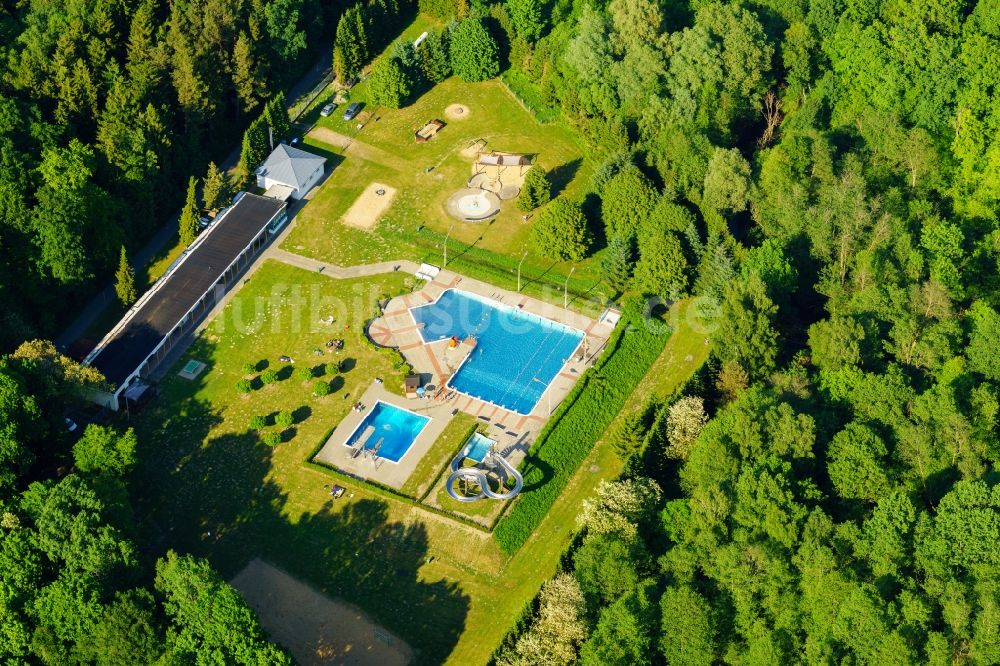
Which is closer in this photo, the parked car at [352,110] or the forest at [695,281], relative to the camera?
the forest at [695,281]

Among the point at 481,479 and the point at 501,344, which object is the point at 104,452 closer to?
the point at 481,479

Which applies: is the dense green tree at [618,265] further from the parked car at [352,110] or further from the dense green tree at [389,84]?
the parked car at [352,110]

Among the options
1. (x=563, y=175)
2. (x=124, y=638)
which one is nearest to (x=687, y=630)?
(x=124, y=638)

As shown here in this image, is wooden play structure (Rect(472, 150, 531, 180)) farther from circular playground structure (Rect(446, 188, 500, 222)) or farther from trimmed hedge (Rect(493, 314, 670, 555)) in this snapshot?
trimmed hedge (Rect(493, 314, 670, 555))

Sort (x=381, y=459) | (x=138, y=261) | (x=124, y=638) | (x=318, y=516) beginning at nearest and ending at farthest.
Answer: (x=124, y=638) < (x=318, y=516) < (x=381, y=459) < (x=138, y=261)

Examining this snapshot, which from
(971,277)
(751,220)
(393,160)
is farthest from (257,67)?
(971,277)

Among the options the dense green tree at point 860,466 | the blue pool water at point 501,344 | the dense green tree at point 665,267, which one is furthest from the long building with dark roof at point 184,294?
the dense green tree at point 860,466

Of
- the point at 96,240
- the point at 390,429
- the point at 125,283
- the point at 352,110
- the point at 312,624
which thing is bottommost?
the point at 312,624

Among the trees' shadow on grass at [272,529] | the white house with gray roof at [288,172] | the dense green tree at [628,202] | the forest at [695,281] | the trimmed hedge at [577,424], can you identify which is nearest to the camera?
the forest at [695,281]
